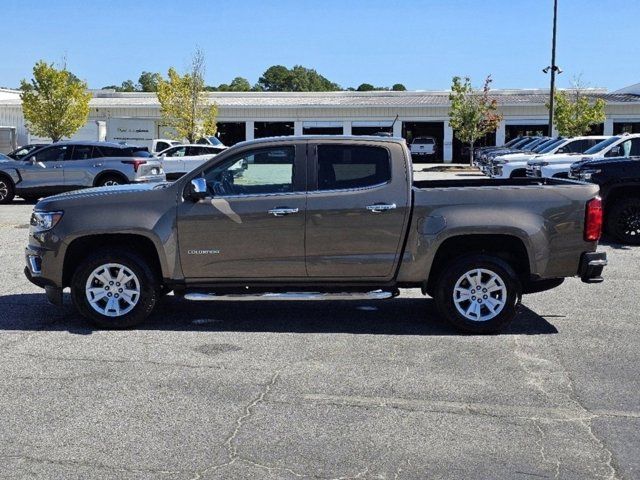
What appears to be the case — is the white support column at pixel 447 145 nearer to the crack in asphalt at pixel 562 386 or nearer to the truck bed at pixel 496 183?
the truck bed at pixel 496 183

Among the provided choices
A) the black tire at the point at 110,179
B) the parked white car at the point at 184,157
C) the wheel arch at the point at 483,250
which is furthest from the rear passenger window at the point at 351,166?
the parked white car at the point at 184,157

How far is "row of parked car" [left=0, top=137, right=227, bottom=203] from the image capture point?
69.0 ft

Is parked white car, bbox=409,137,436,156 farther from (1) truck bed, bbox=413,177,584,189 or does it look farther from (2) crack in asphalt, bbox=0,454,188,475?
(2) crack in asphalt, bbox=0,454,188,475

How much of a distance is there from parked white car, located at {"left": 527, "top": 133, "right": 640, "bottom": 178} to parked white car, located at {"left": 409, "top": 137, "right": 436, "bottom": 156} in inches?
1290

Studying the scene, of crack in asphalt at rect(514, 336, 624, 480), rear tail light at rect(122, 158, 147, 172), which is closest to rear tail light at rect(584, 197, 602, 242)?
crack in asphalt at rect(514, 336, 624, 480)

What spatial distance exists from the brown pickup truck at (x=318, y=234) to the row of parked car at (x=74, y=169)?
536 inches

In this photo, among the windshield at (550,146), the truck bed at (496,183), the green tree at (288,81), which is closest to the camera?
the truck bed at (496,183)

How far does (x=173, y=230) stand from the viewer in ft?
24.2

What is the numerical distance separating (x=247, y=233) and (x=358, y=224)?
1.05 metres

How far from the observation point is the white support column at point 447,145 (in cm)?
5588

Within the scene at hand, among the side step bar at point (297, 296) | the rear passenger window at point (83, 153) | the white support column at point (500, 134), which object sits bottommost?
the side step bar at point (297, 296)

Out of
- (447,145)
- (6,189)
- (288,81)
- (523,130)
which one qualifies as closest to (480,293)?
(6,189)

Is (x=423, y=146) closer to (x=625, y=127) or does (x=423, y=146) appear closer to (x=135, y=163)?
(x=625, y=127)

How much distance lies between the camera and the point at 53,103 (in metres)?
45.9
